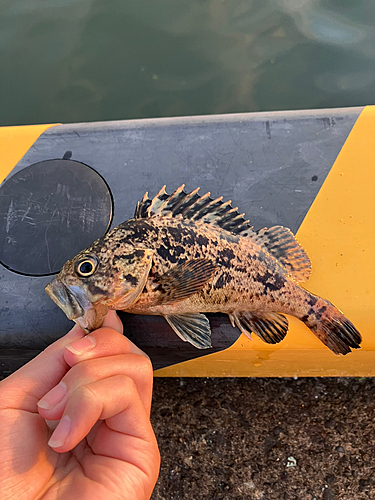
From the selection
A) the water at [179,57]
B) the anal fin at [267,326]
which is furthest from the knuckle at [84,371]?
the water at [179,57]

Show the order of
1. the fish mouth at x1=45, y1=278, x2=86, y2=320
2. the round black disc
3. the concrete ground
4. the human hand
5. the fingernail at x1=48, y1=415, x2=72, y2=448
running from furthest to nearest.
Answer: the concrete ground → the round black disc → the fish mouth at x1=45, y1=278, x2=86, y2=320 → the human hand → the fingernail at x1=48, y1=415, x2=72, y2=448

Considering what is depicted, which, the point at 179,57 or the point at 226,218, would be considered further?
the point at 179,57

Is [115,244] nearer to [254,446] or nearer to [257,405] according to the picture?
[257,405]

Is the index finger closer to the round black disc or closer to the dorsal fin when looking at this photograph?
the dorsal fin

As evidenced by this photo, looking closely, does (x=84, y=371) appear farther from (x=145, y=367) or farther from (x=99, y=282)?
(x=99, y=282)

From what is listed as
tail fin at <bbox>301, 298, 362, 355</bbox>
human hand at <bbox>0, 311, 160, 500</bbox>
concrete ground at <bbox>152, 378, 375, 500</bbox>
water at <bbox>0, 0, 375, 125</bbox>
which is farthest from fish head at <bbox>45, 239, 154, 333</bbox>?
water at <bbox>0, 0, 375, 125</bbox>

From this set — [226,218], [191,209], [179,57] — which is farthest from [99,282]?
[179,57]
